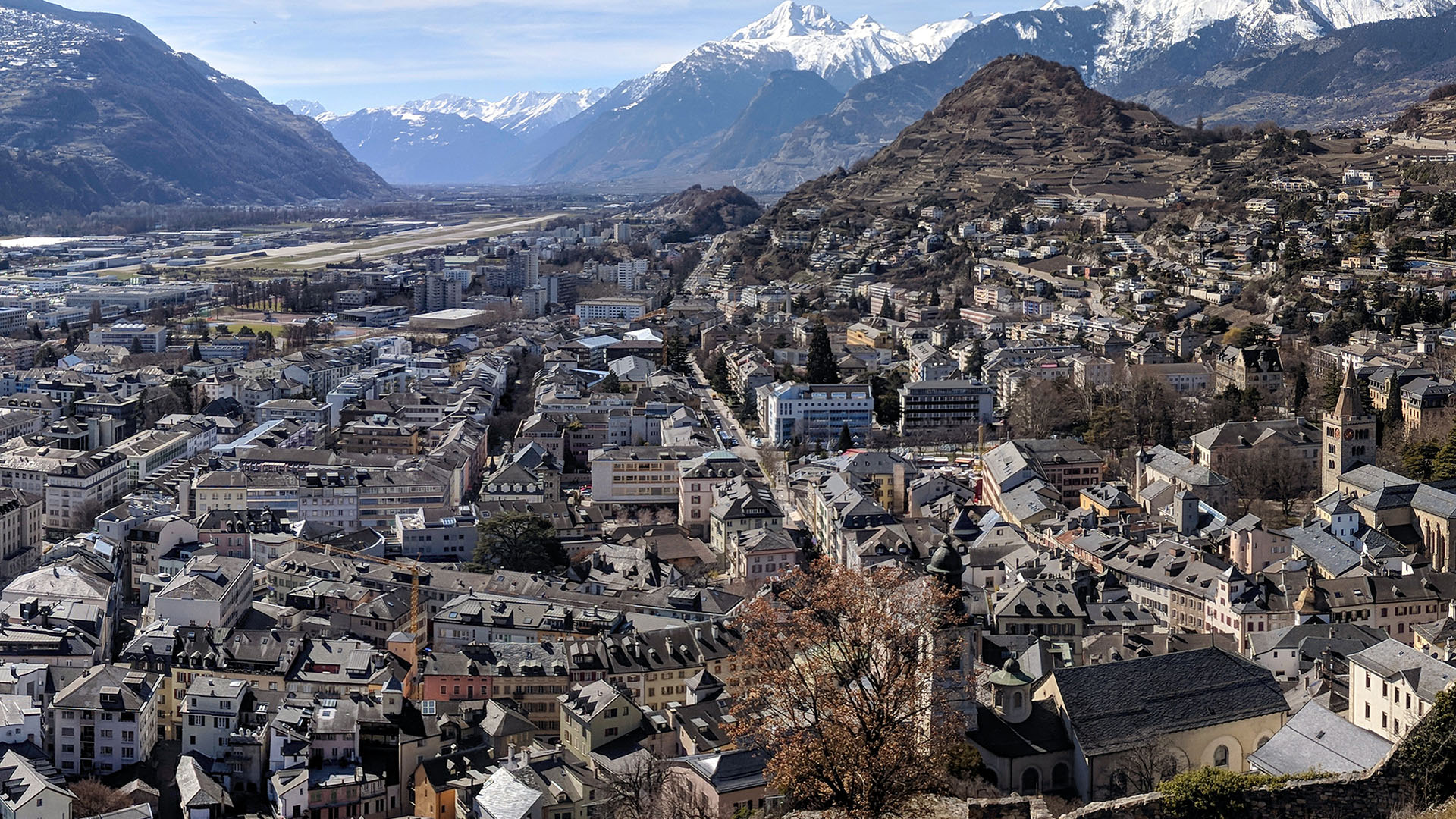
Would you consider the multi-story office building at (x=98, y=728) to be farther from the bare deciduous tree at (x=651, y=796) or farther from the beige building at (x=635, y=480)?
the beige building at (x=635, y=480)

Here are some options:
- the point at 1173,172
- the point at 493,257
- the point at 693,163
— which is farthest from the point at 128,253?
the point at 693,163

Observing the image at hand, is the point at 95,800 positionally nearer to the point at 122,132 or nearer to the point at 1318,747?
the point at 1318,747

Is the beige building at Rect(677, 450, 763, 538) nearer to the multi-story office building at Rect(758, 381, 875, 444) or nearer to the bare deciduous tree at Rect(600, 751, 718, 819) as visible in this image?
the multi-story office building at Rect(758, 381, 875, 444)

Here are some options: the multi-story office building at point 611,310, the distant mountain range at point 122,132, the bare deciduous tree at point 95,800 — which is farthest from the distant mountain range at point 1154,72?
the bare deciduous tree at point 95,800

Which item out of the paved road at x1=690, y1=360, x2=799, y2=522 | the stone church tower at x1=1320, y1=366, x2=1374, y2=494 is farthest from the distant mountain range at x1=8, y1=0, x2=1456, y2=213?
the stone church tower at x1=1320, y1=366, x2=1374, y2=494

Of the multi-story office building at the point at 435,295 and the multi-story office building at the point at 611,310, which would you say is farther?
the multi-story office building at the point at 435,295

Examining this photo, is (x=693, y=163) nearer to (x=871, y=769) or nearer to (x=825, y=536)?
(x=825, y=536)
